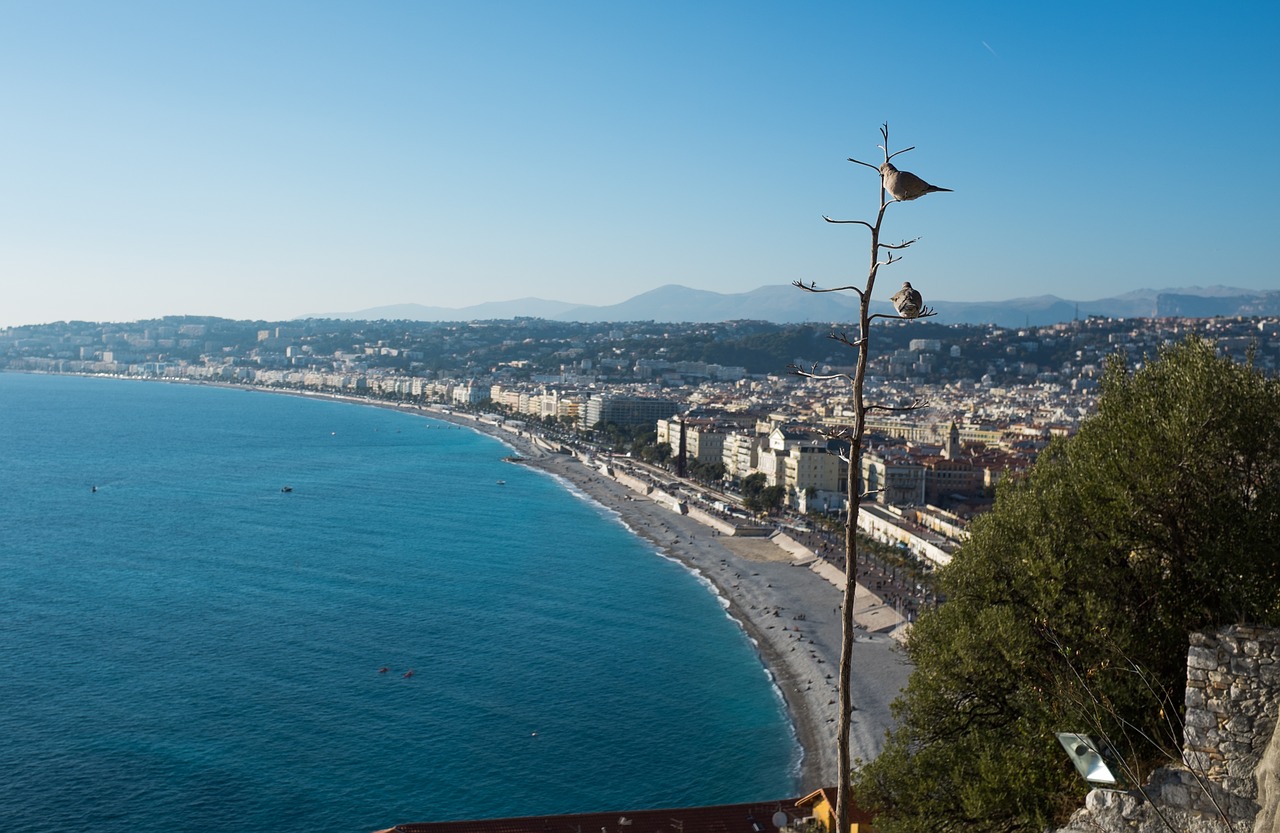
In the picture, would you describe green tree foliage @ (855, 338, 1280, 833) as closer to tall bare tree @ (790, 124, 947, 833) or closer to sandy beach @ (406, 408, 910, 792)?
tall bare tree @ (790, 124, 947, 833)

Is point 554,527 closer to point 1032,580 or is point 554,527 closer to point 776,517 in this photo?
point 776,517

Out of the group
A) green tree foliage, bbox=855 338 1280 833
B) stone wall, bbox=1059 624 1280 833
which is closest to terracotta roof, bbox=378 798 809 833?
green tree foliage, bbox=855 338 1280 833

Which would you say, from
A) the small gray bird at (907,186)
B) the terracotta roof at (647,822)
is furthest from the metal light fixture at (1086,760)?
the terracotta roof at (647,822)

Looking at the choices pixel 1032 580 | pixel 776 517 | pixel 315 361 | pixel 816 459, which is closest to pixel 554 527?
pixel 776 517

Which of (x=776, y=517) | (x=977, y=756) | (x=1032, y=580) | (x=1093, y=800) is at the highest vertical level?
(x=1032, y=580)

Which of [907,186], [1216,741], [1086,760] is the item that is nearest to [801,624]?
[1216,741]

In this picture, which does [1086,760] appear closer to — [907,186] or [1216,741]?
[1216,741]
